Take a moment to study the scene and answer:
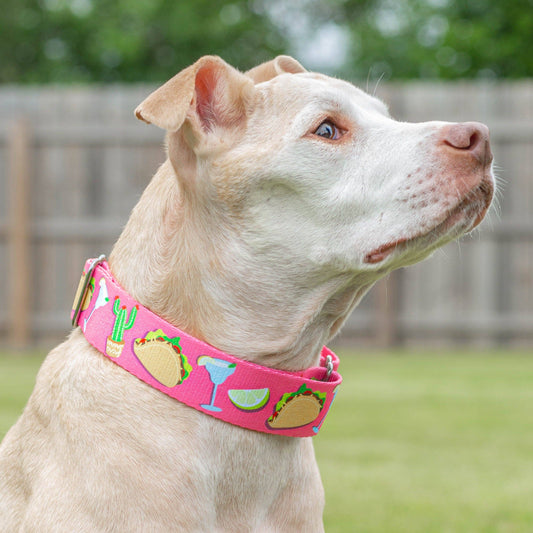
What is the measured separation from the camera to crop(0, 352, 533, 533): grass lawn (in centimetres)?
401

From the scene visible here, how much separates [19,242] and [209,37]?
Result: 1100 cm

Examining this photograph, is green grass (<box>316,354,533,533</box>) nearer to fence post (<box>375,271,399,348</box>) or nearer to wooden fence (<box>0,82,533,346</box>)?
fence post (<box>375,271,399,348</box>)

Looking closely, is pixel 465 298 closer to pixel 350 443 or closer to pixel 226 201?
pixel 350 443

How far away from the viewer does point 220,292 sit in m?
2.37

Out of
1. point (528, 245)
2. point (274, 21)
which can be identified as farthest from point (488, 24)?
point (528, 245)

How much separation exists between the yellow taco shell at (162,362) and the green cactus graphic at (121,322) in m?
0.08

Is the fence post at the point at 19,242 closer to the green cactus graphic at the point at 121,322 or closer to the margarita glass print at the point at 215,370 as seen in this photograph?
the green cactus graphic at the point at 121,322

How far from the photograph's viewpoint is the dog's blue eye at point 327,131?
2.40 metres

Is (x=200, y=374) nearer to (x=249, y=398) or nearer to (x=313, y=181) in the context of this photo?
(x=249, y=398)

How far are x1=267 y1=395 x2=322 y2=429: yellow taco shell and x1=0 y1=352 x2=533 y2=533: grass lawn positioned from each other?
1.53m

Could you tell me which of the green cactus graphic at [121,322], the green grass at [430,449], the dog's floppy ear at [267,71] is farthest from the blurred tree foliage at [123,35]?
the green cactus graphic at [121,322]

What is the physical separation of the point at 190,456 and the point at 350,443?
3272 millimetres

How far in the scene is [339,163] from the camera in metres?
2.37

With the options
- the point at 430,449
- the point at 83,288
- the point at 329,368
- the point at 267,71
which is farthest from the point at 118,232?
the point at 329,368
